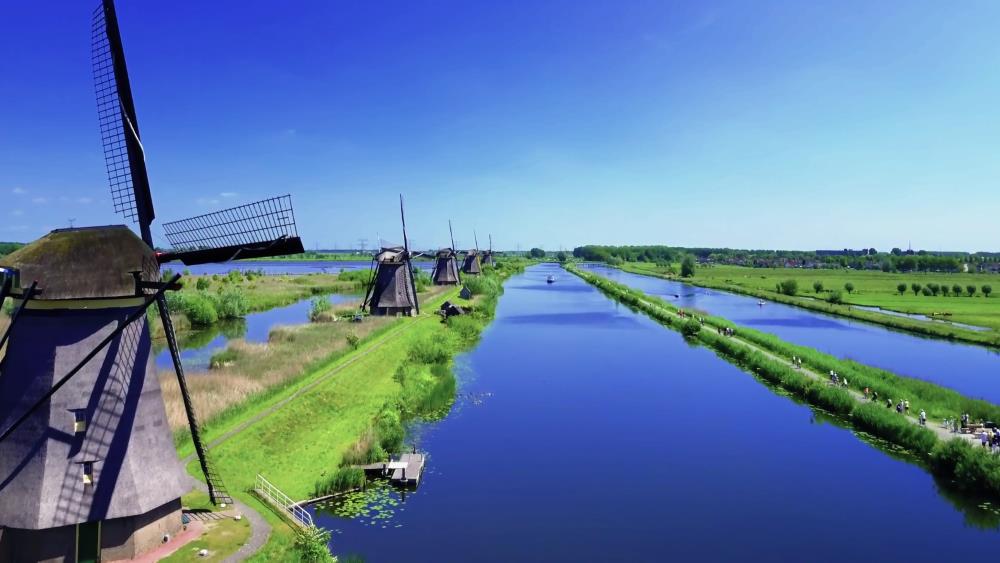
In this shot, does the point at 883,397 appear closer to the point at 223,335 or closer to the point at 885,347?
the point at 885,347

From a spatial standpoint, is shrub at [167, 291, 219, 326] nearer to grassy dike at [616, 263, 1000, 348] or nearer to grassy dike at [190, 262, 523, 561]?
grassy dike at [190, 262, 523, 561]

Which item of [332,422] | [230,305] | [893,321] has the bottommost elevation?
[893,321]

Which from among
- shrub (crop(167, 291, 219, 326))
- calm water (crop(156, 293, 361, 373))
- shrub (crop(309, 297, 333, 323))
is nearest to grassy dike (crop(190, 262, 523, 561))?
calm water (crop(156, 293, 361, 373))

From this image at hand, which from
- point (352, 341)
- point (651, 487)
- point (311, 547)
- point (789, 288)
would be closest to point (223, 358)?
point (352, 341)

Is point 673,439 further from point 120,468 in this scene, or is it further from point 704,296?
point 704,296

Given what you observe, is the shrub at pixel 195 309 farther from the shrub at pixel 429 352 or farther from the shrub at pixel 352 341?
the shrub at pixel 429 352

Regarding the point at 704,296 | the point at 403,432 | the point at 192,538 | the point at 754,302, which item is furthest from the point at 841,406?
the point at 704,296

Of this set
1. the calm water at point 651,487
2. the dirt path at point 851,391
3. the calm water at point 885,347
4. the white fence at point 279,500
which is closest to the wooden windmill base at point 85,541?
the white fence at point 279,500

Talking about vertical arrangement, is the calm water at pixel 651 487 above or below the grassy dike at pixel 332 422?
below
